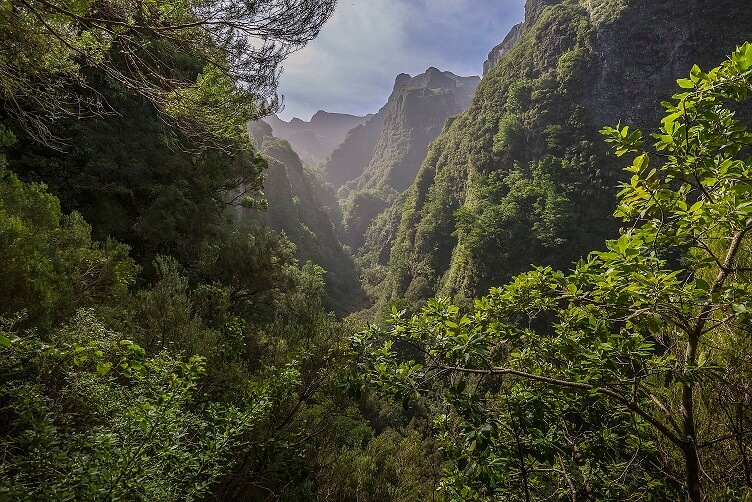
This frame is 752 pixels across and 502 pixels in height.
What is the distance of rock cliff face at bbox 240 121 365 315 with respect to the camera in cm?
5803

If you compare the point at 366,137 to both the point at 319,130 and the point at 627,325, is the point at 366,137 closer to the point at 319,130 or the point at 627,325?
the point at 319,130

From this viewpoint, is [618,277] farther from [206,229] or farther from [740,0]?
[740,0]

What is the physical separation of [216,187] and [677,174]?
55.2ft

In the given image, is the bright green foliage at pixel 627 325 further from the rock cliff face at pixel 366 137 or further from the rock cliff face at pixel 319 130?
the rock cliff face at pixel 319 130

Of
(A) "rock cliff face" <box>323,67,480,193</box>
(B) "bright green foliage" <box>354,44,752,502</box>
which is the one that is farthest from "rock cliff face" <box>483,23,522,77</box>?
(B) "bright green foliage" <box>354,44,752,502</box>

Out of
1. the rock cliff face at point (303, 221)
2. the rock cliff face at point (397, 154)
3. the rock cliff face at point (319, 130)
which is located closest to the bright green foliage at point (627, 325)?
the rock cliff face at point (303, 221)

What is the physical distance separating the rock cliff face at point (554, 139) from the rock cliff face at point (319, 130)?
474ft

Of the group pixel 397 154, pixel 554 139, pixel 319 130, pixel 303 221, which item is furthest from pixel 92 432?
pixel 319 130

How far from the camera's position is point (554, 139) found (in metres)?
43.5

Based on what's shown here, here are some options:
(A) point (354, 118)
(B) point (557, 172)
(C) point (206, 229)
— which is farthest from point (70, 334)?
(A) point (354, 118)

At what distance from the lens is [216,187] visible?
619 inches

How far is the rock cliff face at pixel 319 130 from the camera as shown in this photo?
612 feet

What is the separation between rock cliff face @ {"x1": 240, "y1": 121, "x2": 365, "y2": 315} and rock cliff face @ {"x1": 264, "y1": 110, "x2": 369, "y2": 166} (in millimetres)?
100029

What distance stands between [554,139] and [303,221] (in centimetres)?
4987
